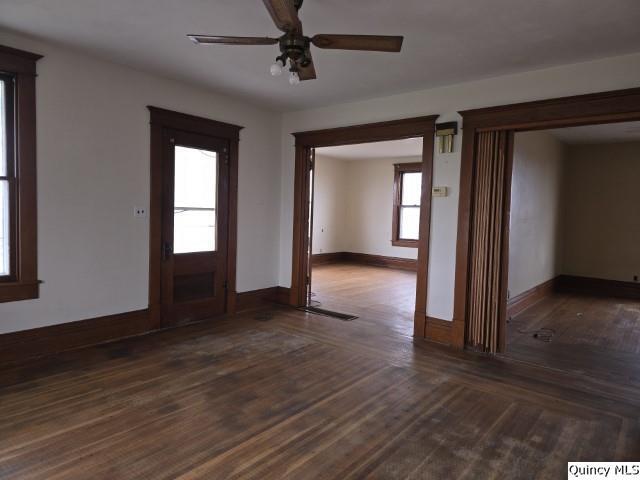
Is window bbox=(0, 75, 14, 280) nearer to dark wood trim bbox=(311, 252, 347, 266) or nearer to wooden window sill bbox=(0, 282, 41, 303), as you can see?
wooden window sill bbox=(0, 282, 41, 303)

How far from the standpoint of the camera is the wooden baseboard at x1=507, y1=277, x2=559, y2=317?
5.80 m

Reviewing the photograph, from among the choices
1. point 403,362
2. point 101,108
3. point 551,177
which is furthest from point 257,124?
point 551,177

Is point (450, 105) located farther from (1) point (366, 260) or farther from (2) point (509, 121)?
(1) point (366, 260)

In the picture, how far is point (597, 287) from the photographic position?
7.74m

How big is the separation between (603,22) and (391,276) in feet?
21.8

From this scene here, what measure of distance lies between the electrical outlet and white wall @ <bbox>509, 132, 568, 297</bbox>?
4450 mm

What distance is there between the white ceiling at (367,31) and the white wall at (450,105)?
6.0 inches

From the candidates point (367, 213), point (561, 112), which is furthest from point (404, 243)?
point (561, 112)

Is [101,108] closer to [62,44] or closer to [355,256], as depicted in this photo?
[62,44]

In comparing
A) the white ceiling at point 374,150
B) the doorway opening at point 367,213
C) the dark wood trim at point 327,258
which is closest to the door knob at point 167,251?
the doorway opening at point 367,213

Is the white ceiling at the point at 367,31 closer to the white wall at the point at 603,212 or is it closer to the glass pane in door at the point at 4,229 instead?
the glass pane in door at the point at 4,229

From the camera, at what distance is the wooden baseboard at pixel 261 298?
5738 millimetres

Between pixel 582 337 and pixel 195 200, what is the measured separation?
15.8ft

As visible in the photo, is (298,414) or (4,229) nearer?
(298,414)
